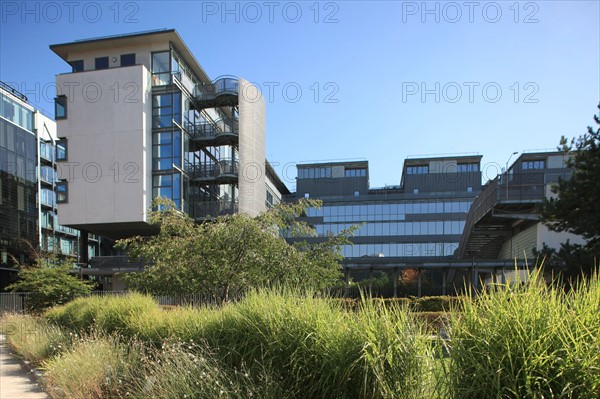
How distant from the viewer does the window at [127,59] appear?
39.6 metres

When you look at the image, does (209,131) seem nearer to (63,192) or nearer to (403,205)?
(63,192)

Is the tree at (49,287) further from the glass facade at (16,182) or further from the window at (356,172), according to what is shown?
the window at (356,172)

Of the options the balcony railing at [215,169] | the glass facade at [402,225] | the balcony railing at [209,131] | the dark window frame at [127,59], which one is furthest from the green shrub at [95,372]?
the glass facade at [402,225]

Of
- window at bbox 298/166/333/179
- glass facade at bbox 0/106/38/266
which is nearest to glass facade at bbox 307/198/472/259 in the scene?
window at bbox 298/166/333/179

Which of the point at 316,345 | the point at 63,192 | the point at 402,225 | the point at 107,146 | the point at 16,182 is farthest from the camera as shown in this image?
the point at 402,225

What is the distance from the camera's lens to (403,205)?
250 feet

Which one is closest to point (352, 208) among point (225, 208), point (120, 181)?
point (225, 208)

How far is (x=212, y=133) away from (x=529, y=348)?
40.2 metres

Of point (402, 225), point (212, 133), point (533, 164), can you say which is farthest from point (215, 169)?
point (402, 225)

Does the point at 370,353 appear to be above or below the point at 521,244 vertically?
above

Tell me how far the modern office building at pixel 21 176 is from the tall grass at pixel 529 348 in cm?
4146

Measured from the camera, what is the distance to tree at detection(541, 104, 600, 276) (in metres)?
14.6

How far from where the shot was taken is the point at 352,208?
77750 millimetres

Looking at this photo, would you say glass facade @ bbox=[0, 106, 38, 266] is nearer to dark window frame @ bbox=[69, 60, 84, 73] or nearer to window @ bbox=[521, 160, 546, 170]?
dark window frame @ bbox=[69, 60, 84, 73]
